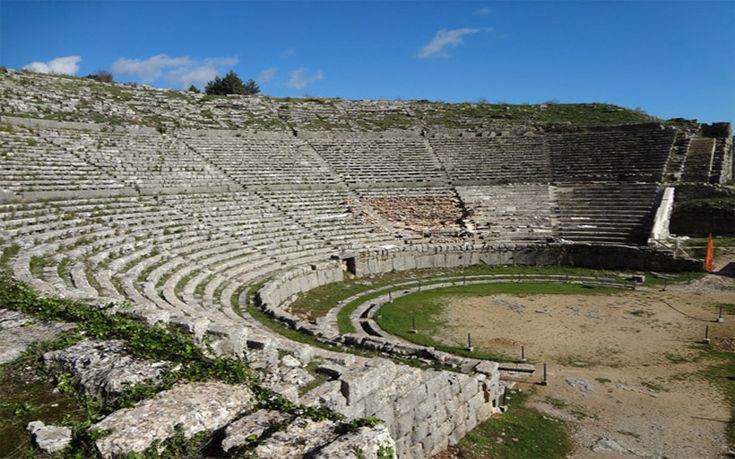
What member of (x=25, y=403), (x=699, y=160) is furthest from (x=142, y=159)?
(x=699, y=160)

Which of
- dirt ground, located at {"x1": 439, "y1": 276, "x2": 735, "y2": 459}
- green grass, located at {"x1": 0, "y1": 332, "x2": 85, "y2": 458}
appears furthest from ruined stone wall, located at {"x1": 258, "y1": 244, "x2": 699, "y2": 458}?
green grass, located at {"x1": 0, "y1": 332, "x2": 85, "y2": 458}

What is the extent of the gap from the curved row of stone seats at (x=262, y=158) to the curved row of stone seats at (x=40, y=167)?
658 centimetres

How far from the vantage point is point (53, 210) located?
16.1 meters

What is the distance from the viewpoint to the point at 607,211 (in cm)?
2506

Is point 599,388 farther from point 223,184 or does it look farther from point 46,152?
point 46,152

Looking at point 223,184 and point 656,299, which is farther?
point 223,184

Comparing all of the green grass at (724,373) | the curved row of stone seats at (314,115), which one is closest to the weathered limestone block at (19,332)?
the green grass at (724,373)

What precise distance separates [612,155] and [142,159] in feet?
83.7

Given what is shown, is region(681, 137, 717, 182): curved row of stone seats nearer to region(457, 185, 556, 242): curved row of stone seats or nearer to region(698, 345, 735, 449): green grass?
region(457, 185, 556, 242): curved row of stone seats

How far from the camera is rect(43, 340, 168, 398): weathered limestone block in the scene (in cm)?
Answer: 475

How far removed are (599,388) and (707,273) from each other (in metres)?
13.0

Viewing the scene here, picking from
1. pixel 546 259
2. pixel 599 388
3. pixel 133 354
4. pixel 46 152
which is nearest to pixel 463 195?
pixel 546 259

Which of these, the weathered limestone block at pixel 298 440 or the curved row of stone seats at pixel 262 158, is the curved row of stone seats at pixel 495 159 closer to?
the curved row of stone seats at pixel 262 158

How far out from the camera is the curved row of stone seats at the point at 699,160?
27038mm
